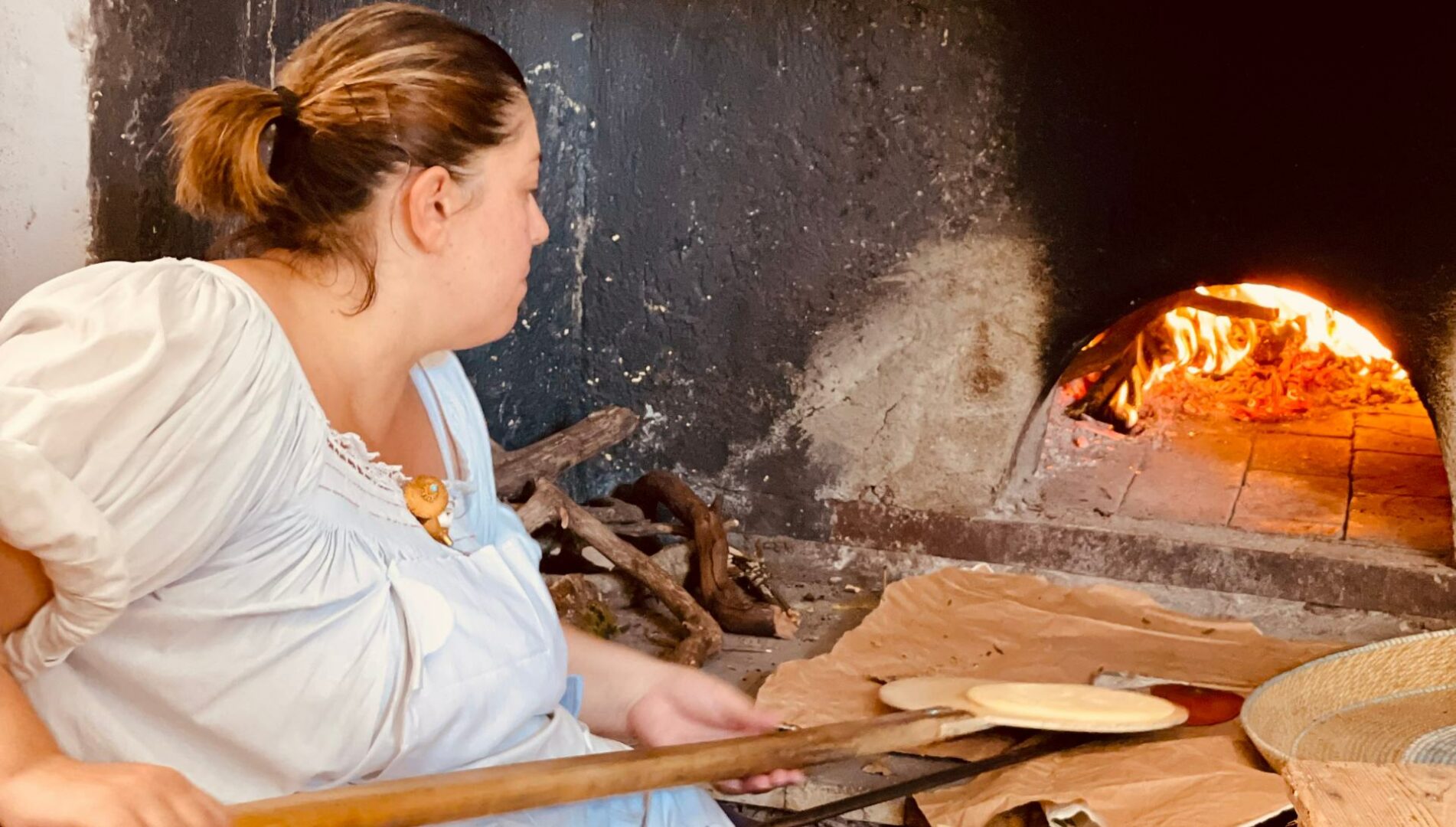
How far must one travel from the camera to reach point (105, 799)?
0.81m

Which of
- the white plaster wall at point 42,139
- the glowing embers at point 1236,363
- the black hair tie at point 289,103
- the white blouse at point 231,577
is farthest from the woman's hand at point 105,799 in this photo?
the glowing embers at point 1236,363

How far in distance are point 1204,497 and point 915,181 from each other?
96 cm

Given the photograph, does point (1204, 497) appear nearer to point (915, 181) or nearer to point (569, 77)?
point (915, 181)

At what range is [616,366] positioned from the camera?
3.22 meters

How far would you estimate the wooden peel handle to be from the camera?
3.07ft

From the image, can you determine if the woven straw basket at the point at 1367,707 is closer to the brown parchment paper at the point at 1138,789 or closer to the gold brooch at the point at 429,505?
the brown parchment paper at the point at 1138,789

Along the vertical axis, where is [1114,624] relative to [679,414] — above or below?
below

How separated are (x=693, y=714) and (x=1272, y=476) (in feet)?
6.89

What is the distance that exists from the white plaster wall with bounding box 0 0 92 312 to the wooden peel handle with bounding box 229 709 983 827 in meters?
1.21

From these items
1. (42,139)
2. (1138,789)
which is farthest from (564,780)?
(42,139)

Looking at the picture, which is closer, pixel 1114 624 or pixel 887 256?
pixel 1114 624

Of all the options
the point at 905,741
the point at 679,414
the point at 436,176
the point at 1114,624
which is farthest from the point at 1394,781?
the point at 679,414

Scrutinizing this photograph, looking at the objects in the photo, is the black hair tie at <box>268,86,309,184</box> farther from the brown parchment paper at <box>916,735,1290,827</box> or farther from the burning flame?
the burning flame

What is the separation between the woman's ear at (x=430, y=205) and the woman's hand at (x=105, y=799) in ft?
2.11
